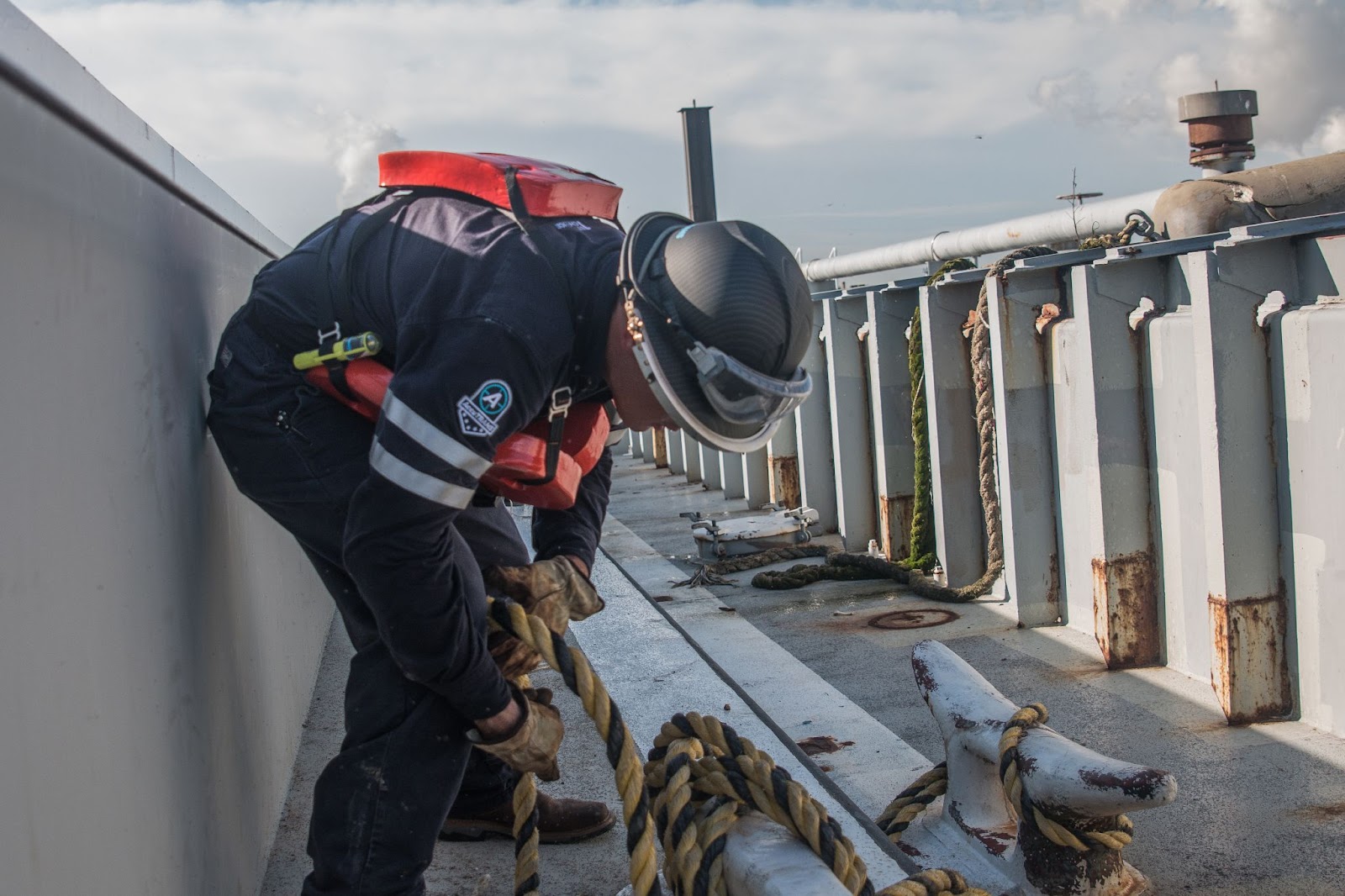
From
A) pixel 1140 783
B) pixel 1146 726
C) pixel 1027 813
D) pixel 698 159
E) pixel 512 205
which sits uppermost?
pixel 698 159

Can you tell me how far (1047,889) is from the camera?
8.13ft

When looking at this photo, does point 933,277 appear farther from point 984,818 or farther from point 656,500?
point 656,500

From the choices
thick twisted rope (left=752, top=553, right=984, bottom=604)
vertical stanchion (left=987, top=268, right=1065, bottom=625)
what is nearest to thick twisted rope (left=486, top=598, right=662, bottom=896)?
vertical stanchion (left=987, top=268, right=1065, bottom=625)

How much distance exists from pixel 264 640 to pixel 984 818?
1.77 meters

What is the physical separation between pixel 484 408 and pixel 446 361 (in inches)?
3.8

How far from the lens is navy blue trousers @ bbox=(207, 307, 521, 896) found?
2.24m

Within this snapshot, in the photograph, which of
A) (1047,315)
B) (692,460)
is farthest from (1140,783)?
(692,460)

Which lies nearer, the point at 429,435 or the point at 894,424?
the point at 429,435

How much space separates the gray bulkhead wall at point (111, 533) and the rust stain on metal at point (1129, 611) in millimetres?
2893

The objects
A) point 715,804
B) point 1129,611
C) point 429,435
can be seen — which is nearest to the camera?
point 429,435

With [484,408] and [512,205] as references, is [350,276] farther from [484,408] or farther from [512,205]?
[484,408]

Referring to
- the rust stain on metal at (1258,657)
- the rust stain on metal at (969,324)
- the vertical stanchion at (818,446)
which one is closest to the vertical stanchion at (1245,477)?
the rust stain on metal at (1258,657)

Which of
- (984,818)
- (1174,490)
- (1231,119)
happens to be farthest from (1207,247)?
(984,818)

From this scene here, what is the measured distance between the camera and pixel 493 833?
2.90 meters
